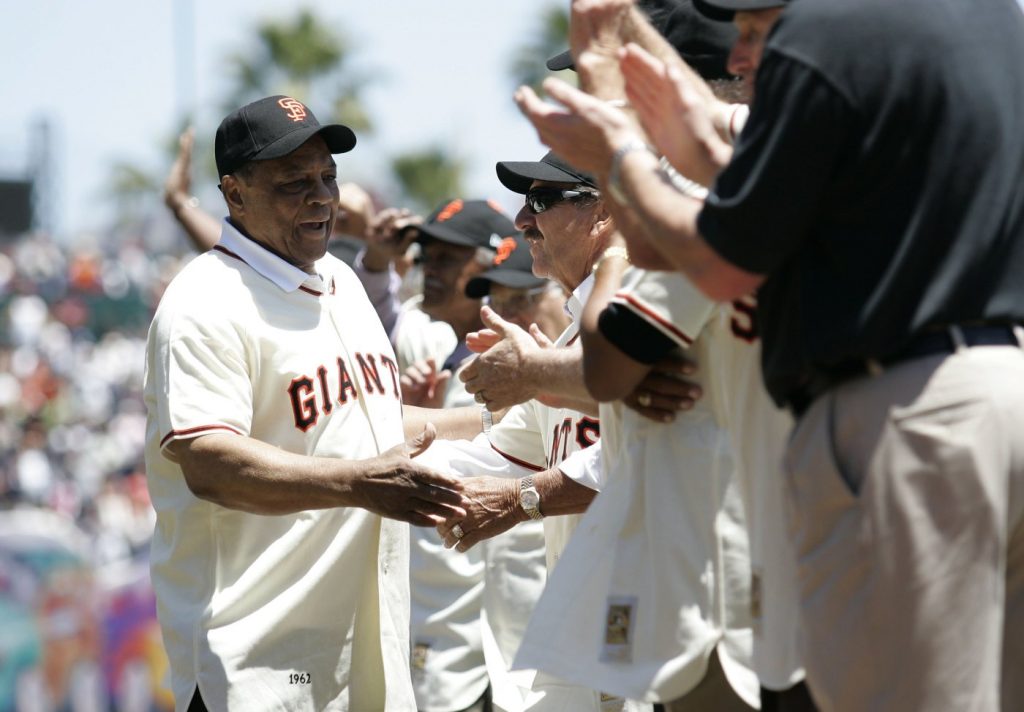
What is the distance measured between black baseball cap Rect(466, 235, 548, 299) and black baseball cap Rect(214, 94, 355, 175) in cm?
265

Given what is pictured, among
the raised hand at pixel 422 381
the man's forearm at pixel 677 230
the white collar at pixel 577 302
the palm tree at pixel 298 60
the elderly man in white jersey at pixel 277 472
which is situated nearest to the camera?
the man's forearm at pixel 677 230

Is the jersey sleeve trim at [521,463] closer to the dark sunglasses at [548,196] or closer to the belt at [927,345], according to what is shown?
the dark sunglasses at [548,196]

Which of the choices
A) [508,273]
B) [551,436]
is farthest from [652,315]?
[508,273]

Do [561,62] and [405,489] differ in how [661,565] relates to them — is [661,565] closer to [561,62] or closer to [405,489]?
[405,489]

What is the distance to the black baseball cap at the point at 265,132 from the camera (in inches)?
193

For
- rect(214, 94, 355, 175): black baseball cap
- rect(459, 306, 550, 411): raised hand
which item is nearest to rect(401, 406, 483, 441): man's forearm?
rect(214, 94, 355, 175): black baseball cap

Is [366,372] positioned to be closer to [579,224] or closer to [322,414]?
[322,414]

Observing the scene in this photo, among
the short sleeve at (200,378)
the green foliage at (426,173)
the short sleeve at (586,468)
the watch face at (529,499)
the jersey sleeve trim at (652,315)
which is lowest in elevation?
the green foliage at (426,173)

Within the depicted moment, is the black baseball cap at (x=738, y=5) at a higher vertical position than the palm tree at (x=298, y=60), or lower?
higher

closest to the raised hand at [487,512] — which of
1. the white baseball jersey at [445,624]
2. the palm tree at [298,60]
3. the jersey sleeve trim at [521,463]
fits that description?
the jersey sleeve trim at [521,463]

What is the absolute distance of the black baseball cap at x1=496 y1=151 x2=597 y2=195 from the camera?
195 inches

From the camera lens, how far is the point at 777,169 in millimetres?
2697

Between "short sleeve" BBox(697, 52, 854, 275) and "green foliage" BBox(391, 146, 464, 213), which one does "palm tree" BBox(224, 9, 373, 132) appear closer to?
"green foliage" BBox(391, 146, 464, 213)

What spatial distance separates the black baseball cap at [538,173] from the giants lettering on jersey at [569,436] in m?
0.87
